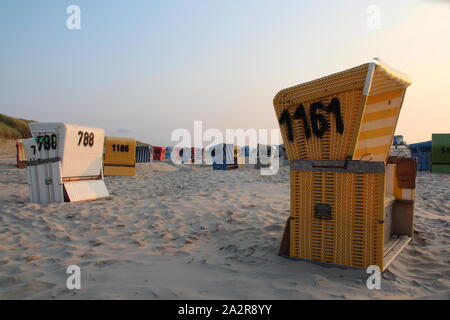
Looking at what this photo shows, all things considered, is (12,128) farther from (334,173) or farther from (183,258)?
(334,173)

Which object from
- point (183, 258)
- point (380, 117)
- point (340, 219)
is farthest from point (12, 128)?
point (340, 219)

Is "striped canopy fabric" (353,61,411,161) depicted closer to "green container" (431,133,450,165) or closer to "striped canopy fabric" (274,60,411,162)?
"striped canopy fabric" (274,60,411,162)

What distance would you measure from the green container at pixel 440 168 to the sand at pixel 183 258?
42.1 feet

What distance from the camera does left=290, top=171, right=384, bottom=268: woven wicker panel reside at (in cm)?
290

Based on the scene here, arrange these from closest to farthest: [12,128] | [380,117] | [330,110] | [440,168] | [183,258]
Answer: [330,110]
[183,258]
[380,117]
[440,168]
[12,128]

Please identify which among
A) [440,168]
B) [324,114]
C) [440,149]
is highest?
[324,114]

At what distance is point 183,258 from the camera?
11.4ft

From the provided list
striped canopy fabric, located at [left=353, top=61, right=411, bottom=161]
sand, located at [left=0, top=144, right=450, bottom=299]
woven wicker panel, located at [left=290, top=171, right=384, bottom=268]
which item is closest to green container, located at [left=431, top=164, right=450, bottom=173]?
sand, located at [left=0, top=144, right=450, bottom=299]

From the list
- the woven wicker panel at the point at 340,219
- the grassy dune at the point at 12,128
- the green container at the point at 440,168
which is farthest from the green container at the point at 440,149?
the grassy dune at the point at 12,128

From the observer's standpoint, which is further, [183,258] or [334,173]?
[183,258]

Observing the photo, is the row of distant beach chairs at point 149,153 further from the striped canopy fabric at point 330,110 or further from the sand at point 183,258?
the striped canopy fabric at point 330,110

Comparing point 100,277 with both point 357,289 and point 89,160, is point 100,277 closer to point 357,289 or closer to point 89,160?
point 357,289

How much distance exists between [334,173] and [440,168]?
17380 millimetres
